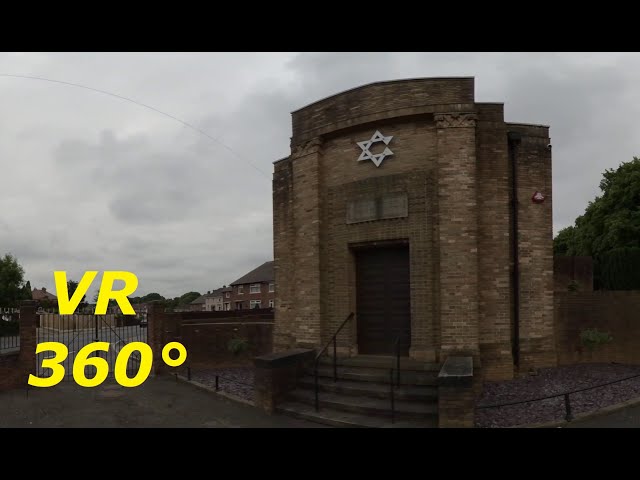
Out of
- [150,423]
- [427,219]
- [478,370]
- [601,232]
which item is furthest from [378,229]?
[601,232]

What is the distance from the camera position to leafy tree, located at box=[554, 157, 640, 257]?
23359 mm

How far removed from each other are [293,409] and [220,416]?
141 centimetres

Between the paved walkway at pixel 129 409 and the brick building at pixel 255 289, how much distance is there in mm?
47641

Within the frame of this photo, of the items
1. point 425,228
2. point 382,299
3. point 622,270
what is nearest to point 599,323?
point 622,270

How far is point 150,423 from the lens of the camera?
7887mm

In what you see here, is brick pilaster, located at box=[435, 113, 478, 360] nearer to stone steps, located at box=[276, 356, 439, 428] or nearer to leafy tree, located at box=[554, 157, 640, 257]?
stone steps, located at box=[276, 356, 439, 428]

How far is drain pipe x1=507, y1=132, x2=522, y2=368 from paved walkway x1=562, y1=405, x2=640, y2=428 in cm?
274

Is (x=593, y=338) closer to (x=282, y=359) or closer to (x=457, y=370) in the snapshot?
(x=457, y=370)

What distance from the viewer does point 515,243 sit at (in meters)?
10.1

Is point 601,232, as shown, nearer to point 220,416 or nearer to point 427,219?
point 427,219

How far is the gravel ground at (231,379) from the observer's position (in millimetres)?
10087

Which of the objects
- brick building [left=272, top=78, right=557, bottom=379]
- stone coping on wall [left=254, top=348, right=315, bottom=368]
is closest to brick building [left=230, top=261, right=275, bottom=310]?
brick building [left=272, top=78, right=557, bottom=379]

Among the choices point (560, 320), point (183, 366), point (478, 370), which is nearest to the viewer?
point (478, 370)

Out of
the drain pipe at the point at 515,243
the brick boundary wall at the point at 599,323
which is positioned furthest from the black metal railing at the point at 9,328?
the brick boundary wall at the point at 599,323
